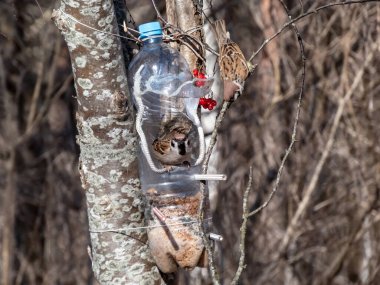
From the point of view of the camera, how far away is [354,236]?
5.75m

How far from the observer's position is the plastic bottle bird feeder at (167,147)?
2504 millimetres

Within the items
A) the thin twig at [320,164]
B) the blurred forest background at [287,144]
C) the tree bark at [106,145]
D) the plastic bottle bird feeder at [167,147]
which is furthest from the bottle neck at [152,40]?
the thin twig at [320,164]

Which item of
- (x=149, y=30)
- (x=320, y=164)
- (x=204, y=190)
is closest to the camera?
(x=204, y=190)

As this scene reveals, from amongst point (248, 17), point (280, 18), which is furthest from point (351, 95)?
point (248, 17)

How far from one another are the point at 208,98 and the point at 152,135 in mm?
216

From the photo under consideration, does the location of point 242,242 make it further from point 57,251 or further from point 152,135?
point 57,251

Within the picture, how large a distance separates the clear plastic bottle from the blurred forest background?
2.86 m

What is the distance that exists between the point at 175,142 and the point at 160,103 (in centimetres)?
15

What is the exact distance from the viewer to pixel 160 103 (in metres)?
2.57

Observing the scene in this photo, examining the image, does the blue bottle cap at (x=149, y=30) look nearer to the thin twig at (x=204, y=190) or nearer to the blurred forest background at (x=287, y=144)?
the thin twig at (x=204, y=190)

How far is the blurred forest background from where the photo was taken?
5.60 m

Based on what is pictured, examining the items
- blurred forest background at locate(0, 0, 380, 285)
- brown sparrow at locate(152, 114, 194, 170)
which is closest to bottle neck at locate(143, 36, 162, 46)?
brown sparrow at locate(152, 114, 194, 170)

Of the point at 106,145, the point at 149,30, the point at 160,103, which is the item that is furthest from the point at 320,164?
the point at 106,145

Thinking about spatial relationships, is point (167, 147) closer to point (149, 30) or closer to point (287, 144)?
point (149, 30)
